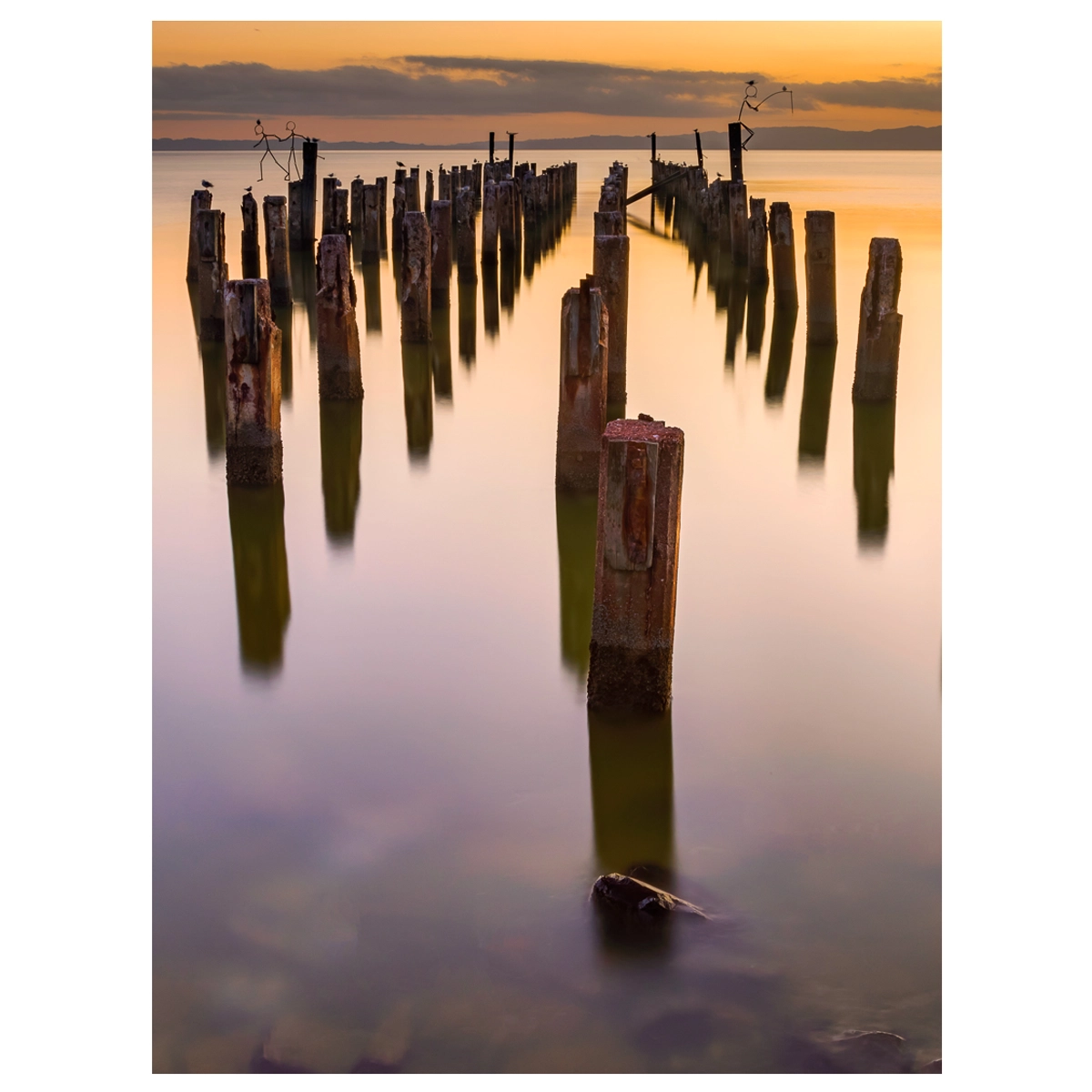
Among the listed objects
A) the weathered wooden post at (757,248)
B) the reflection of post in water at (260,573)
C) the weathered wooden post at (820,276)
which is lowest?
the reflection of post in water at (260,573)

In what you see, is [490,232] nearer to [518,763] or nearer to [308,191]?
[308,191]

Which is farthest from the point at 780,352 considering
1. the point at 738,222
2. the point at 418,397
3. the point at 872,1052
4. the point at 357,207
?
the point at 357,207

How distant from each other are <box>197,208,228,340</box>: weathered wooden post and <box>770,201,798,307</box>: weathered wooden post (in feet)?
18.0

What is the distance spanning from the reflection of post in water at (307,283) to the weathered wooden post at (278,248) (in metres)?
0.37

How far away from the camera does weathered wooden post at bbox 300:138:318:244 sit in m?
20.0

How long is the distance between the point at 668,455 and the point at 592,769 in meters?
1.10

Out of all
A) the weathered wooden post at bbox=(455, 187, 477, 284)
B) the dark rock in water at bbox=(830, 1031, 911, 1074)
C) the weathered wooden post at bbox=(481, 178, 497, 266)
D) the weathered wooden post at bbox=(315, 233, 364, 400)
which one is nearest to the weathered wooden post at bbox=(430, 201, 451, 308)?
the weathered wooden post at bbox=(455, 187, 477, 284)

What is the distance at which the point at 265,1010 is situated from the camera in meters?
3.23

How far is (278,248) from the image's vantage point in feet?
44.8

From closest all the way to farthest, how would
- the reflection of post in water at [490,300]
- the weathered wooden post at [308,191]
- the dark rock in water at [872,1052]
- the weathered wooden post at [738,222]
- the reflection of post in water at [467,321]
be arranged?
1. the dark rock in water at [872,1052]
2. the reflection of post in water at [467,321]
3. the reflection of post in water at [490,300]
4. the weathered wooden post at [738,222]
5. the weathered wooden post at [308,191]

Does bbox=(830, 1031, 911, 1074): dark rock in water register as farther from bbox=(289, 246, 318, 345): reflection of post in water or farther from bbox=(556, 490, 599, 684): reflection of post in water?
bbox=(289, 246, 318, 345): reflection of post in water

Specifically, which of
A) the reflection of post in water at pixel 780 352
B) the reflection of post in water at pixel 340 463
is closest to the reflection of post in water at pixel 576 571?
the reflection of post in water at pixel 340 463

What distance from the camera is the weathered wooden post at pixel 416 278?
36.8ft

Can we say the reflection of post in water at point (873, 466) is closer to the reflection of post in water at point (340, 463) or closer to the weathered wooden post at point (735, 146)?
the reflection of post in water at point (340, 463)
